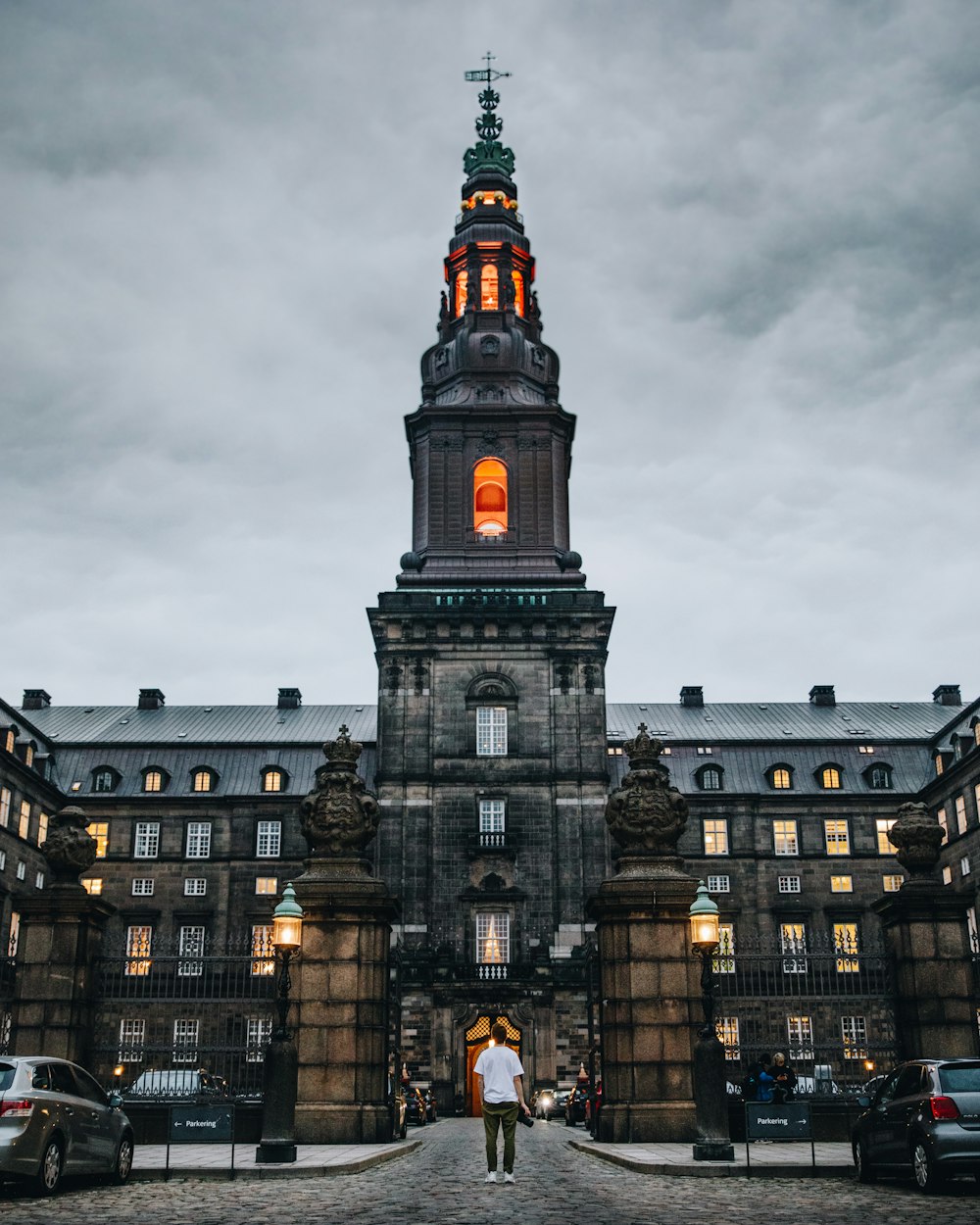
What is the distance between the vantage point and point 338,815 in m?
26.6

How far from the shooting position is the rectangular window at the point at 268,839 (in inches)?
2844

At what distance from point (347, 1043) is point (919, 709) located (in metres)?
64.7

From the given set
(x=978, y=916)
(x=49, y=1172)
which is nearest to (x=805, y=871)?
(x=978, y=916)

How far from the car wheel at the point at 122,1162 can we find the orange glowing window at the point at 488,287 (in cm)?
6215

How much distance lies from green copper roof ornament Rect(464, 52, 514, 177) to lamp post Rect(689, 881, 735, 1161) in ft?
219

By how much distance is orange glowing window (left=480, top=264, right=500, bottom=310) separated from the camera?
76938 millimetres

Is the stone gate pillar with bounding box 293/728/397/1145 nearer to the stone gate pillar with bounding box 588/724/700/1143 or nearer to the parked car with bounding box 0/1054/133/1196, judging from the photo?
the stone gate pillar with bounding box 588/724/700/1143

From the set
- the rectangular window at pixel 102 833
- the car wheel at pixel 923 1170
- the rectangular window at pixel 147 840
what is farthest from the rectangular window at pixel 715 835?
the car wheel at pixel 923 1170

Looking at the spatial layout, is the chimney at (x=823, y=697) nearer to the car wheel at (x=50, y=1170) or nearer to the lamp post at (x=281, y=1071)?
the lamp post at (x=281, y=1071)

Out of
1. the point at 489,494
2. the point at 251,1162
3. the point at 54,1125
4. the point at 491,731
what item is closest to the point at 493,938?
the point at 491,731

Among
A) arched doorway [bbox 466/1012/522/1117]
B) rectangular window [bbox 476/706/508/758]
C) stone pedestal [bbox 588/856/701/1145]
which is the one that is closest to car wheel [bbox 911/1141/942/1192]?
stone pedestal [bbox 588/856/701/1145]

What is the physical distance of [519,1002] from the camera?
59.5 m

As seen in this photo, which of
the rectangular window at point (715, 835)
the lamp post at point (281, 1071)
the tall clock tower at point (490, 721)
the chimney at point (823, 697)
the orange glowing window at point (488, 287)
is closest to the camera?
the lamp post at point (281, 1071)

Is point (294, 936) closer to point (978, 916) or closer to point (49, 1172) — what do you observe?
point (49, 1172)
